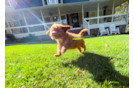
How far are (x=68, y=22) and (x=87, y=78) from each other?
13324 mm

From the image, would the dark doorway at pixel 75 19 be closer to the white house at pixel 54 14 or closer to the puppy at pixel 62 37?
the white house at pixel 54 14

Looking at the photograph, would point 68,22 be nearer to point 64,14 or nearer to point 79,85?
point 64,14

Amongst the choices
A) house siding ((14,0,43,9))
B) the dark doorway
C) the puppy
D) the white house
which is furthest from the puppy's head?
the dark doorway

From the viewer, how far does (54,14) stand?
497 inches

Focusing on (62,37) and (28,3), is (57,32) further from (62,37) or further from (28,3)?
(28,3)

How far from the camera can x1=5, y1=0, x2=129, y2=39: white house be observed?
938cm

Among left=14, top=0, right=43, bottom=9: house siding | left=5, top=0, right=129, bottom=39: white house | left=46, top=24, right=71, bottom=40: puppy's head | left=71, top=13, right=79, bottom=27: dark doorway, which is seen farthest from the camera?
left=71, top=13, right=79, bottom=27: dark doorway

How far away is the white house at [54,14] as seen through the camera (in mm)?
9375

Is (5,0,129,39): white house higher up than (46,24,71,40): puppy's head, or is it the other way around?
(5,0,129,39): white house

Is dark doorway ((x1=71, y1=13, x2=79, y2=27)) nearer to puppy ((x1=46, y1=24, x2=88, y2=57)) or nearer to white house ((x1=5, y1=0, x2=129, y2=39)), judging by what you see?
white house ((x1=5, y1=0, x2=129, y2=39))

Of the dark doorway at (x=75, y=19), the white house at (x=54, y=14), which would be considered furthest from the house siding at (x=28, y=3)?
the dark doorway at (x=75, y=19)

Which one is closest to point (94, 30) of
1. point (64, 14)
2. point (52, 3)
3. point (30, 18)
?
point (64, 14)
